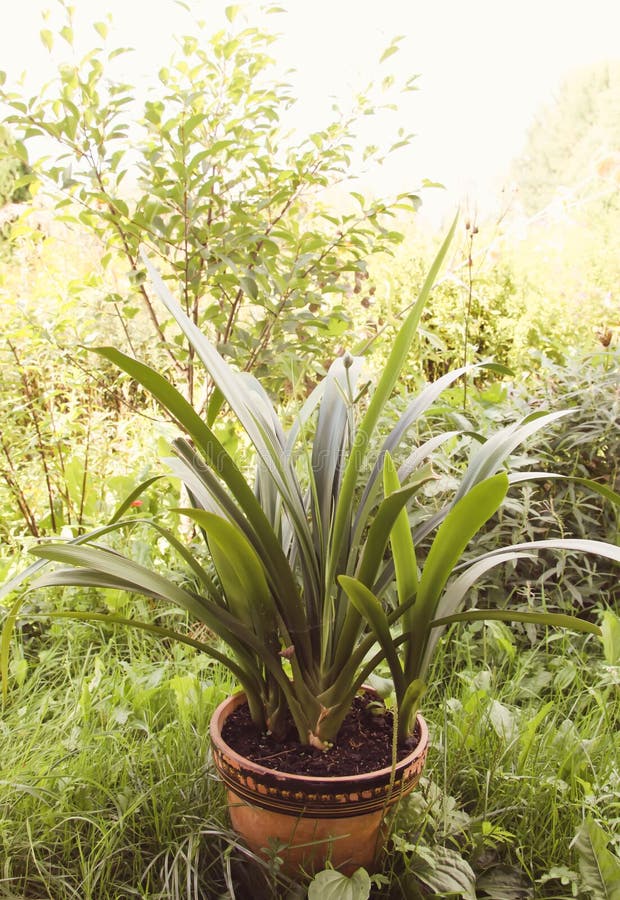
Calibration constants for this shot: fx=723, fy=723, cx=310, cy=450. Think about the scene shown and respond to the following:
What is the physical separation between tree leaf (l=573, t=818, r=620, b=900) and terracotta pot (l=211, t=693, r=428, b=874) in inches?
10.8

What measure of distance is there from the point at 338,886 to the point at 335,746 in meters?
0.20

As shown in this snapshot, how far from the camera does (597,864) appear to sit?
41.8 inches

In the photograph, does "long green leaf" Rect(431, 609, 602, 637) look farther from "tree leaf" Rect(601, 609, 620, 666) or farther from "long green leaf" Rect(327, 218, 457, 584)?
"tree leaf" Rect(601, 609, 620, 666)

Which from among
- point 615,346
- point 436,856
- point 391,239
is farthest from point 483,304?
Result: point 436,856

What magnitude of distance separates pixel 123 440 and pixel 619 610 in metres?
2.10

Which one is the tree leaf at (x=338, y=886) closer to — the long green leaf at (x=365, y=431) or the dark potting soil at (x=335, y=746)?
the dark potting soil at (x=335, y=746)

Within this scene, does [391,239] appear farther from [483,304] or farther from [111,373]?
[111,373]

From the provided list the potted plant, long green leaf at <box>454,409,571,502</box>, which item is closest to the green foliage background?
the potted plant

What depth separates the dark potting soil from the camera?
1.04 metres

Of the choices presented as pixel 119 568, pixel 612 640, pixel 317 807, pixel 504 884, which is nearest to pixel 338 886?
pixel 317 807

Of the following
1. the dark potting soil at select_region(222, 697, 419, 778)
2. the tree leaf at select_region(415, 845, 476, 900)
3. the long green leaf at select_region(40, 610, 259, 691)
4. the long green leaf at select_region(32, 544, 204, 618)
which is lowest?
the tree leaf at select_region(415, 845, 476, 900)

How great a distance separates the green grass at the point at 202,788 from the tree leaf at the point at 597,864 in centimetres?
3

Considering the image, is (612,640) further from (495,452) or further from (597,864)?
(495,452)

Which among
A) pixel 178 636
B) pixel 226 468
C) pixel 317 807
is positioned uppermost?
pixel 226 468
